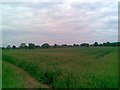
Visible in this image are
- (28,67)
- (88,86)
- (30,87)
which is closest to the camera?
(88,86)

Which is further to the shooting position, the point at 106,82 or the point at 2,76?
the point at 2,76

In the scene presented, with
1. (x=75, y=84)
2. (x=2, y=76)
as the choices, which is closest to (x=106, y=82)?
(x=75, y=84)

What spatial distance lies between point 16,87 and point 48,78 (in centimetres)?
325

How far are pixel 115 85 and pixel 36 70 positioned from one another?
767cm

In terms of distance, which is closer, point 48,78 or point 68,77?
point 68,77

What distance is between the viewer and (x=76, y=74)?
41.1 ft

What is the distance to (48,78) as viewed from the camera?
14383 mm

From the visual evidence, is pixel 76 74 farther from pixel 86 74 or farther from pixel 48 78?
pixel 48 78

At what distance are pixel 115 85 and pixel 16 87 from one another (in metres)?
4.32

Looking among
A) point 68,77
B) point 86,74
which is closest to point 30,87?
point 68,77

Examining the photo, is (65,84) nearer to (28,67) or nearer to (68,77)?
(68,77)

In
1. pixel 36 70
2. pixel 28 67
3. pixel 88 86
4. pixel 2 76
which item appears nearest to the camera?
pixel 88 86

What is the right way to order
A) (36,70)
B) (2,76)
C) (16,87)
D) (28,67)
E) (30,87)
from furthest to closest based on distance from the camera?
(28,67)
(36,70)
(2,76)
(30,87)
(16,87)

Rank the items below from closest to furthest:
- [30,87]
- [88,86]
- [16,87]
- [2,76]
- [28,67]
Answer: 1. [88,86]
2. [16,87]
3. [30,87]
4. [2,76]
5. [28,67]
